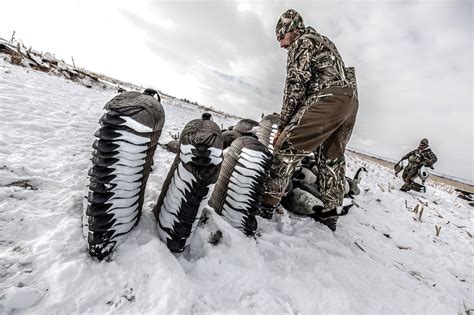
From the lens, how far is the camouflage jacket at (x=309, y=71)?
2.38m

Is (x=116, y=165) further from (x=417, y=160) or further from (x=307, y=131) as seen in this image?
(x=417, y=160)

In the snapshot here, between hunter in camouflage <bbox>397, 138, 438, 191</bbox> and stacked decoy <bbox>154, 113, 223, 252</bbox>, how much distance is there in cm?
1013

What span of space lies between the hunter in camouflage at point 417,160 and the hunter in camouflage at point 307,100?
344 inches

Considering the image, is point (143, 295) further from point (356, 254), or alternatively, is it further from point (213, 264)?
point (356, 254)

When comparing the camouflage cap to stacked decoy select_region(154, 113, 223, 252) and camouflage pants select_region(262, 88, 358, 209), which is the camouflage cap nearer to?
camouflage pants select_region(262, 88, 358, 209)

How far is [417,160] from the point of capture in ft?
33.0

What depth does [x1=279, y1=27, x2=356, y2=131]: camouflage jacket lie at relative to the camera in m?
2.38

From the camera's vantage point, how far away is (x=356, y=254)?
244 cm

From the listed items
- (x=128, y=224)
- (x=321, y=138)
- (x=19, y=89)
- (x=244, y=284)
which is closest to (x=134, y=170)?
(x=128, y=224)

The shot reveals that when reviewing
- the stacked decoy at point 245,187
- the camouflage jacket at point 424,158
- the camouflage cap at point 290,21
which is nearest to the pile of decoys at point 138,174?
the stacked decoy at point 245,187

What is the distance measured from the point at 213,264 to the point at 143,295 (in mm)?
461

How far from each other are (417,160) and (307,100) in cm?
1002

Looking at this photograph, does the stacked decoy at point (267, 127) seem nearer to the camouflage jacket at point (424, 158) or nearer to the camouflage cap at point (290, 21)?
the camouflage cap at point (290, 21)

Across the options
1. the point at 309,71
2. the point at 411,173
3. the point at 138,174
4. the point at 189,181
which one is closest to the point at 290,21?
the point at 309,71
